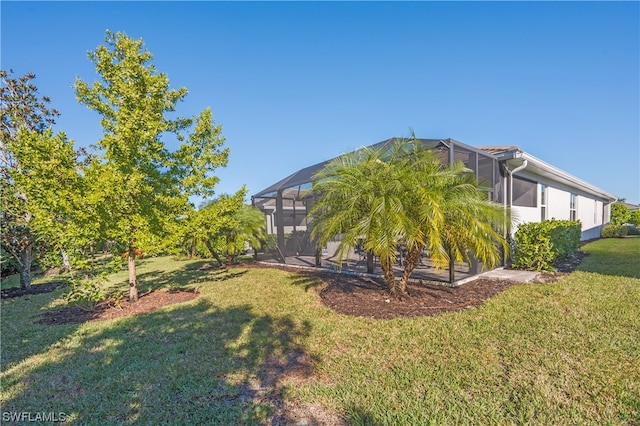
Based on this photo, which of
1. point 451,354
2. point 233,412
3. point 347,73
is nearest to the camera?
point 233,412

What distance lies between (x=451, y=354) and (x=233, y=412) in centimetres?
252

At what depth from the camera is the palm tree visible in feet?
16.7

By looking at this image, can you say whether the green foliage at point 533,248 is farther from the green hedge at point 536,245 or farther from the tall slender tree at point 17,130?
the tall slender tree at point 17,130

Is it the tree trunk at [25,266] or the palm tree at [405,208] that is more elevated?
the palm tree at [405,208]

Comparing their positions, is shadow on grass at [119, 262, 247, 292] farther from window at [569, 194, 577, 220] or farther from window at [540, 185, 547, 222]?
window at [569, 194, 577, 220]

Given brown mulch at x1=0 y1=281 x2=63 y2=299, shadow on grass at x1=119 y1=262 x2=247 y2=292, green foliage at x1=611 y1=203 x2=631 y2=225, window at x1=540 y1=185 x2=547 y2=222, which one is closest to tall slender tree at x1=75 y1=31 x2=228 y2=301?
shadow on grass at x1=119 y1=262 x2=247 y2=292

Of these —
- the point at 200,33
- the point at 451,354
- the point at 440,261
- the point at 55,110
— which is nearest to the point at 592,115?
the point at 440,261

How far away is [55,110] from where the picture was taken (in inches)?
422

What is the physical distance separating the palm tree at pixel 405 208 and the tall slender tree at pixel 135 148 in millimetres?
3766

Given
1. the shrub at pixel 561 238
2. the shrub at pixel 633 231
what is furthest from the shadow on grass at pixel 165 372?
the shrub at pixel 633 231

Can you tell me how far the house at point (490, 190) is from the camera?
25.2 feet

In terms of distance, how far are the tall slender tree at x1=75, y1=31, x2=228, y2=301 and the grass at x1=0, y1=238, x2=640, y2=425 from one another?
83.8 inches

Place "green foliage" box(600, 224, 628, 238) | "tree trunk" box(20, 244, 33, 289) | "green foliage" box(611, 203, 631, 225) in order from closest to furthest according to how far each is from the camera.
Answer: "tree trunk" box(20, 244, 33, 289), "green foliage" box(600, 224, 628, 238), "green foliage" box(611, 203, 631, 225)

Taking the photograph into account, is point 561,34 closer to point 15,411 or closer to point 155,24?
point 155,24
